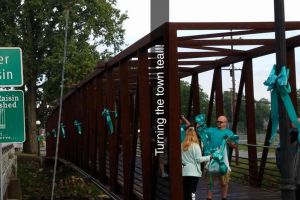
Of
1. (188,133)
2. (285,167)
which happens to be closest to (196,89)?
(188,133)

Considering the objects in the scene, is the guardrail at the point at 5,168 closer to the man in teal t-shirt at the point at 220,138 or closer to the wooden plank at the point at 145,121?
the wooden plank at the point at 145,121

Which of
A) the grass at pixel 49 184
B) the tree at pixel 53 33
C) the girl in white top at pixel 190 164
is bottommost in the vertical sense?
the grass at pixel 49 184

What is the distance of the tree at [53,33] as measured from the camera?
38.7 meters

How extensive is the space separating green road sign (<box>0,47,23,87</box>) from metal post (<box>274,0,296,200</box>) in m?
4.34

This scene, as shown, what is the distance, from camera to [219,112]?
13016mm

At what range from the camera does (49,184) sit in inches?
1218

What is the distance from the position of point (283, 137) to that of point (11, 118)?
4.41 meters

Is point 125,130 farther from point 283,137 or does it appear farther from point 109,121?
point 283,137

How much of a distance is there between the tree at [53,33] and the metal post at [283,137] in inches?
1310

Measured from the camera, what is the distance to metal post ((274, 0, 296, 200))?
4738 millimetres

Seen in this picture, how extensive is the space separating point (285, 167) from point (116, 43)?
128ft

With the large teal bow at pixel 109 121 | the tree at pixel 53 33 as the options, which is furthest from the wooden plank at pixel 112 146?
the tree at pixel 53 33

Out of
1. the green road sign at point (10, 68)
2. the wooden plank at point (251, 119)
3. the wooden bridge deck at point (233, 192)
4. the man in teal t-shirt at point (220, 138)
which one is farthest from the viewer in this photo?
the wooden plank at point (251, 119)

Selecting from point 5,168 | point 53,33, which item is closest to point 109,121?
point 5,168
